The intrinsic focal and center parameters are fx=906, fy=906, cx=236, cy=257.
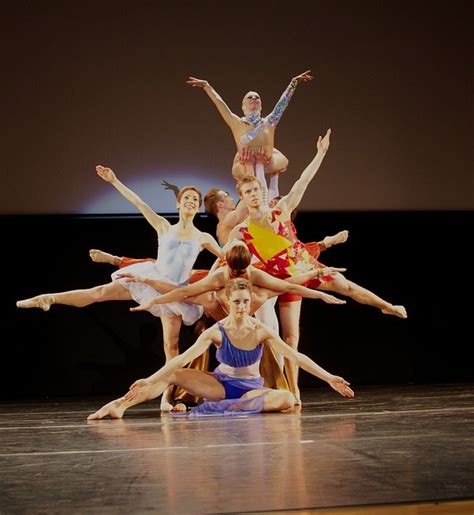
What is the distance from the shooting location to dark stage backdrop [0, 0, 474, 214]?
6270 millimetres

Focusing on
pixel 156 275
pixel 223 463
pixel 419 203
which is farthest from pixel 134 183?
pixel 223 463

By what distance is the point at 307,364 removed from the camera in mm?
4352

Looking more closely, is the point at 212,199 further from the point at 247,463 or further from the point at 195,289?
the point at 247,463

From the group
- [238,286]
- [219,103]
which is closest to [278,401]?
[238,286]

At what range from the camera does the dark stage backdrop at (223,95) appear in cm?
627

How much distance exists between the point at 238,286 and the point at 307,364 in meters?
0.50

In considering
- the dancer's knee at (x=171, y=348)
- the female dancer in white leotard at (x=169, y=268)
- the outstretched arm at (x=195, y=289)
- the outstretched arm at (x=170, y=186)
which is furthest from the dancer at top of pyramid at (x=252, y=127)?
the dancer's knee at (x=171, y=348)

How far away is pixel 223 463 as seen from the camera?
274 centimetres

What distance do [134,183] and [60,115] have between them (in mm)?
693

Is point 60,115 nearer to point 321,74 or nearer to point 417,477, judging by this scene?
point 321,74

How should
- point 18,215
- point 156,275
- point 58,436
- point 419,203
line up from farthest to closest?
point 419,203, point 18,215, point 156,275, point 58,436

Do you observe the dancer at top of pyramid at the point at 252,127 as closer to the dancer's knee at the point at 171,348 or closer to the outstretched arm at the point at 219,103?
the outstretched arm at the point at 219,103

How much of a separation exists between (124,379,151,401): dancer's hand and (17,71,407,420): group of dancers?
18 cm

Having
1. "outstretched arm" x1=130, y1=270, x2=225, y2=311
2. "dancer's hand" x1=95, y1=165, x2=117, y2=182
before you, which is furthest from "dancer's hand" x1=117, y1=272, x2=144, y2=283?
"dancer's hand" x1=95, y1=165, x2=117, y2=182
